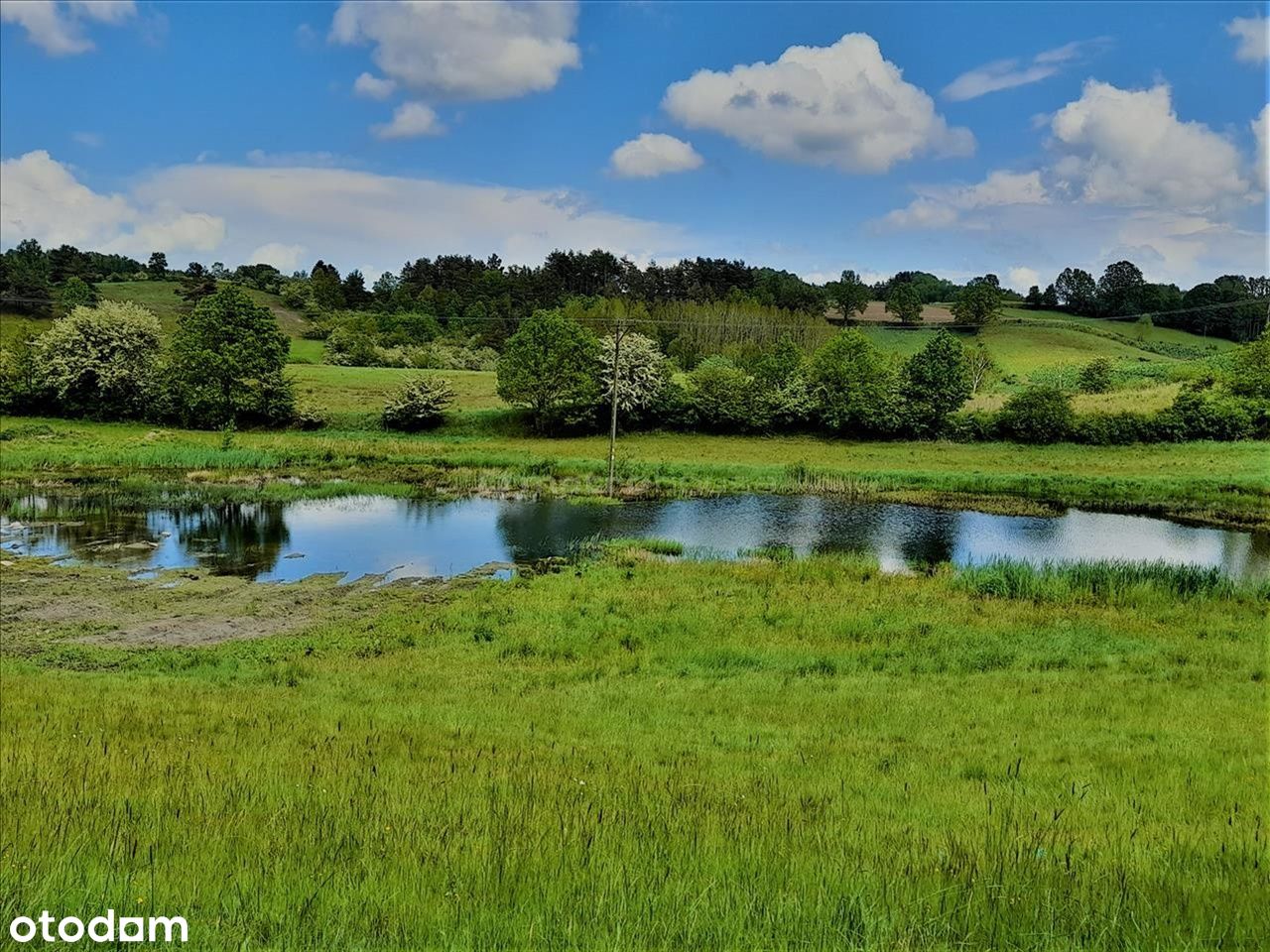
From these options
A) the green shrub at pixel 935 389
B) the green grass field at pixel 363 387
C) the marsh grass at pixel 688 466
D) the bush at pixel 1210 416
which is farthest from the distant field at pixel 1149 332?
the green grass field at pixel 363 387

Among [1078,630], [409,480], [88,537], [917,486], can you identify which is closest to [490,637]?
[1078,630]

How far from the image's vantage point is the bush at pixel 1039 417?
59938 mm

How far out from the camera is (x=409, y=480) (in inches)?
1890

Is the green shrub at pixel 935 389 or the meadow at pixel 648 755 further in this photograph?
the green shrub at pixel 935 389

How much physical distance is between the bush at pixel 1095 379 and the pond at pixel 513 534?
45393 millimetres

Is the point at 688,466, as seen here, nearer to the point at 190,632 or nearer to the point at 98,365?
the point at 190,632

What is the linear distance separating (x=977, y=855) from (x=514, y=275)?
6290 inches

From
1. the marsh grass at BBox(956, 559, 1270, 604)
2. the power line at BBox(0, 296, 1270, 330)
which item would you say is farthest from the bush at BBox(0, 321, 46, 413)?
the marsh grass at BBox(956, 559, 1270, 604)

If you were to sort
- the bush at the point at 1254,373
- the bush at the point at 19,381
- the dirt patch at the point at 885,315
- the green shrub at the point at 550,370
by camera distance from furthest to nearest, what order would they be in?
1. the dirt patch at the point at 885,315
2. the green shrub at the point at 550,370
3. the bush at the point at 19,381
4. the bush at the point at 1254,373

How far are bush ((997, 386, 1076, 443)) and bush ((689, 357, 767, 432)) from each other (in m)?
19.0

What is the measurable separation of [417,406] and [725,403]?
25428 millimetres

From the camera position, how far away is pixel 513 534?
33.6 m

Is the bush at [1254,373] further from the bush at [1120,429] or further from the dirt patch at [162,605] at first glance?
the dirt patch at [162,605]

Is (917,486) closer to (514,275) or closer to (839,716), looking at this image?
(839,716)
